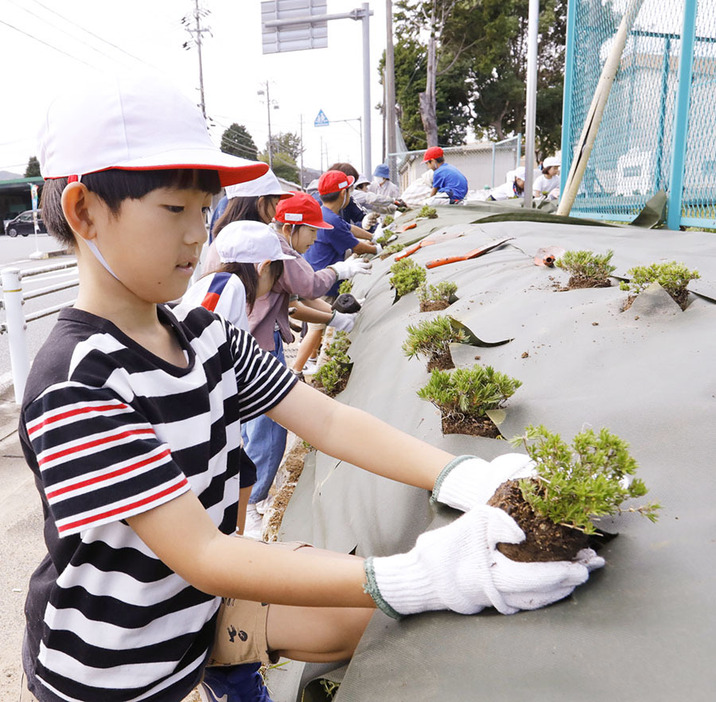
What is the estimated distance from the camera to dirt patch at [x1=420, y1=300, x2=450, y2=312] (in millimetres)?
2744

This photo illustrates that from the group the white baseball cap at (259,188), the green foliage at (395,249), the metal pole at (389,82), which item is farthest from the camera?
the metal pole at (389,82)

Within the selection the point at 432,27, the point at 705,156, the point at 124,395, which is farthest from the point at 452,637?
the point at 432,27

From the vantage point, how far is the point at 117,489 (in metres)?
1.01

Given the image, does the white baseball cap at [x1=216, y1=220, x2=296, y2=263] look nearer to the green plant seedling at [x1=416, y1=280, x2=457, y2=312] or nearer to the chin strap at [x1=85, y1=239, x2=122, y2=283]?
the green plant seedling at [x1=416, y1=280, x2=457, y2=312]

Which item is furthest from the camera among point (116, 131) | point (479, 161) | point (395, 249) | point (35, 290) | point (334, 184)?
point (479, 161)

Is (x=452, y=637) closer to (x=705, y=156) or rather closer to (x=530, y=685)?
(x=530, y=685)

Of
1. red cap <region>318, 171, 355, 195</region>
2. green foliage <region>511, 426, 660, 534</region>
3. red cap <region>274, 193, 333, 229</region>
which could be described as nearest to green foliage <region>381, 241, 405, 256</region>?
red cap <region>318, 171, 355, 195</region>

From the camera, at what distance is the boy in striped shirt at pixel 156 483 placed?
1016mm

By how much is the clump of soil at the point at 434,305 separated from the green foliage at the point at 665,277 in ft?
3.03

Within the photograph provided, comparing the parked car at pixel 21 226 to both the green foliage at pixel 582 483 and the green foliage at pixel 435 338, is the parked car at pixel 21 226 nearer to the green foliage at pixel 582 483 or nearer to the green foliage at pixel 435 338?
the green foliage at pixel 435 338

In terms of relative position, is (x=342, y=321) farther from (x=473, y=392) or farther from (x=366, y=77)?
(x=366, y=77)

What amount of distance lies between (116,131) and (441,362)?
4.24 ft

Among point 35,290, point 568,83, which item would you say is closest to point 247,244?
point 568,83

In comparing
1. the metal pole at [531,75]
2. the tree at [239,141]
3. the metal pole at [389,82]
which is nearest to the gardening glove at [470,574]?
the metal pole at [531,75]
